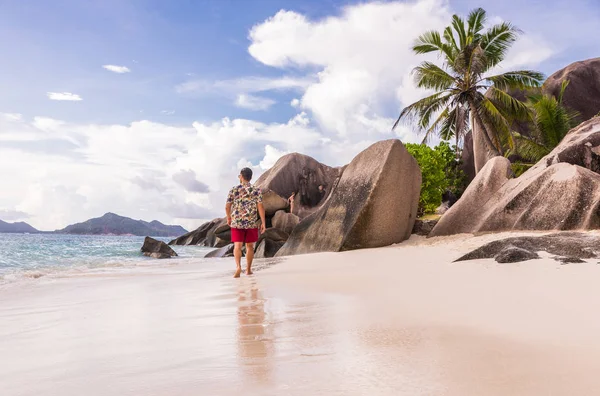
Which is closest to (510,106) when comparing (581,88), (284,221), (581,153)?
(581,153)

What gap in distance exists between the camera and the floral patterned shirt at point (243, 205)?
715 cm

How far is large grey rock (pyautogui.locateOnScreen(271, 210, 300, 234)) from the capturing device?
81.5 feet

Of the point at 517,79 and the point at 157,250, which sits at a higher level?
the point at 517,79

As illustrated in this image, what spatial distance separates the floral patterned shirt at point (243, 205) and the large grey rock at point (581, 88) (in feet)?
110

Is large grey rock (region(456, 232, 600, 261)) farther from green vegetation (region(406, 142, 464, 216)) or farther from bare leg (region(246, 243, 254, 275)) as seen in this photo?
green vegetation (region(406, 142, 464, 216))

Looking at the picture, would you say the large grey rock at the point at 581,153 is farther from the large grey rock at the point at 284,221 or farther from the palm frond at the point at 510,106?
the large grey rock at the point at 284,221

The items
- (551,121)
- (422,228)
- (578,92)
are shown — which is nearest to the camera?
(422,228)

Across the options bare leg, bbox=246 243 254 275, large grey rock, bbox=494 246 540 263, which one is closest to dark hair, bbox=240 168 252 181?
bare leg, bbox=246 243 254 275

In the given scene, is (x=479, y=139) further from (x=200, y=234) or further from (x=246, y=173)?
(x=200, y=234)

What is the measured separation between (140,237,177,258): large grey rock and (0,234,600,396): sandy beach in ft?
48.1

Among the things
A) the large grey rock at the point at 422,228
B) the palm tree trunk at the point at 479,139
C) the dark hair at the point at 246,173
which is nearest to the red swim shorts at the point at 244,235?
the dark hair at the point at 246,173

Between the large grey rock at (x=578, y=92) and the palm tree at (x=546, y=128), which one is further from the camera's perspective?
the large grey rock at (x=578, y=92)

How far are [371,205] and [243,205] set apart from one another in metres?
3.66

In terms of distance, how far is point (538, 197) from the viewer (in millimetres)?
9336
